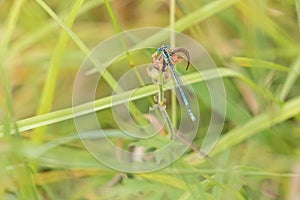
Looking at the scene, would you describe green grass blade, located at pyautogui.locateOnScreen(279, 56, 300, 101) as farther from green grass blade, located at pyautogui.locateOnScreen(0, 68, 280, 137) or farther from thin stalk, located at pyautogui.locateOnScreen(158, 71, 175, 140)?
thin stalk, located at pyautogui.locateOnScreen(158, 71, 175, 140)

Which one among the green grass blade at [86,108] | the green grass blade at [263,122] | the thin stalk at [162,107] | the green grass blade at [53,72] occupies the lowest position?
the green grass blade at [263,122]

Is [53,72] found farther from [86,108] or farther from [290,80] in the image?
[290,80]

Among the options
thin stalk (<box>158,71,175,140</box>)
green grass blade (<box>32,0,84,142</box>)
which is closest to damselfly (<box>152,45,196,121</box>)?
thin stalk (<box>158,71,175,140</box>)

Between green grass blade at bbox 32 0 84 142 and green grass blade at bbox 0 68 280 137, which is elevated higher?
green grass blade at bbox 32 0 84 142

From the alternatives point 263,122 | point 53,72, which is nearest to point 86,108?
point 53,72

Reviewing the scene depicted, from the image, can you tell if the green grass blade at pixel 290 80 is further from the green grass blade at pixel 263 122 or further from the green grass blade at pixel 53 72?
the green grass blade at pixel 53 72

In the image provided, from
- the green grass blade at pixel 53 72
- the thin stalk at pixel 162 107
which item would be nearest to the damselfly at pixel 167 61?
the thin stalk at pixel 162 107

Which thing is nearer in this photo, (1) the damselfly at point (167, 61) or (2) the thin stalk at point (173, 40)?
(1) the damselfly at point (167, 61)

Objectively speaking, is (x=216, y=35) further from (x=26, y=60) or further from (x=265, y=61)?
(x=26, y=60)
